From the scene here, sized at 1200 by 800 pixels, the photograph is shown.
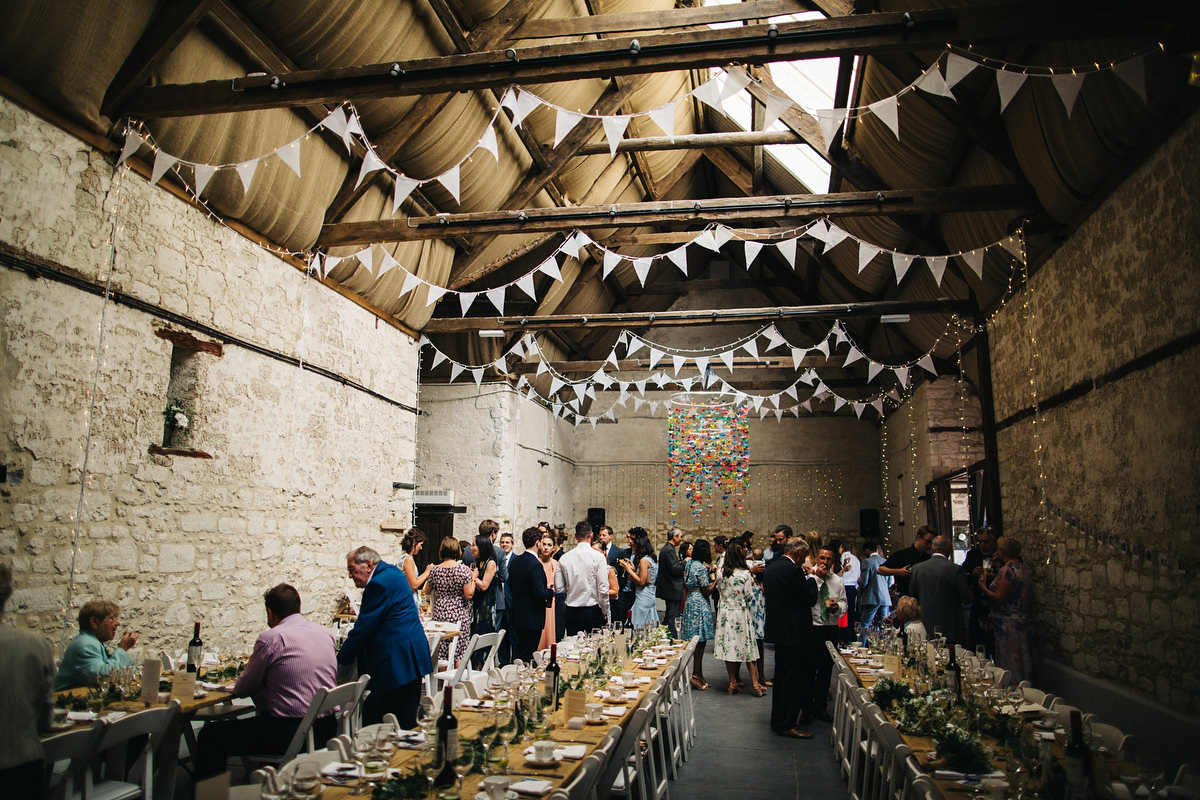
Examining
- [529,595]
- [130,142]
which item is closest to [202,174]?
[130,142]

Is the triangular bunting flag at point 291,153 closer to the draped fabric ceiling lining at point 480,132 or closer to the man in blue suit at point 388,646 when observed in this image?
the draped fabric ceiling lining at point 480,132

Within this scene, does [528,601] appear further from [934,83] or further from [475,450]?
[475,450]

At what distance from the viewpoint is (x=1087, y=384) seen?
16.5 ft

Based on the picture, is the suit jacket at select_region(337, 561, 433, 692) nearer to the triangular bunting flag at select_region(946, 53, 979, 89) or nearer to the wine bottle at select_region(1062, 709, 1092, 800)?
the wine bottle at select_region(1062, 709, 1092, 800)

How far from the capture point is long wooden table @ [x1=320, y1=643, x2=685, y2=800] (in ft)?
7.70

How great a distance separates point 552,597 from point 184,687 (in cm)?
283

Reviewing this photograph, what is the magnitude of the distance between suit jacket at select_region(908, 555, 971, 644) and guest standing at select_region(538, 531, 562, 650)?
118 inches

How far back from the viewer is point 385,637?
369 centimetres

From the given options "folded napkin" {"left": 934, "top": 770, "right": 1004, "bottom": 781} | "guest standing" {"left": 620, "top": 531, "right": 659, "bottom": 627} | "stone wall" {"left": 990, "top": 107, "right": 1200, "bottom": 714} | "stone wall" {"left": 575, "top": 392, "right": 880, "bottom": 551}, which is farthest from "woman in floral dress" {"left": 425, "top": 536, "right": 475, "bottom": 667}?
"stone wall" {"left": 575, "top": 392, "right": 880, "bottom": 551}

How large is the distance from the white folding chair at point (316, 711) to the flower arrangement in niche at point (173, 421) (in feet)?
8.60

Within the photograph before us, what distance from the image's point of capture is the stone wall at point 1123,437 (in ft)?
12.5

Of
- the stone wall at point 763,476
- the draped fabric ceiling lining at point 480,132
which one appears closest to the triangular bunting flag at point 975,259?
the draped fabric ceiling lining at point 480,132

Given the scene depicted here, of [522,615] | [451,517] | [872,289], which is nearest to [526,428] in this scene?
[451,517]

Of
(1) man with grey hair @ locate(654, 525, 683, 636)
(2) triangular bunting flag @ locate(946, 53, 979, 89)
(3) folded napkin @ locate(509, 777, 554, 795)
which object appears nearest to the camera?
(3) folded napkin @ locate(509, 777, 554, 795)
